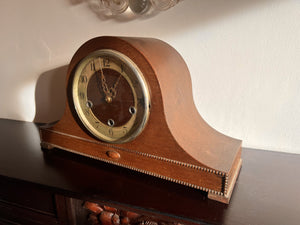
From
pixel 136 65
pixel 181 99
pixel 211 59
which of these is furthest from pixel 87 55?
pixel 211 59

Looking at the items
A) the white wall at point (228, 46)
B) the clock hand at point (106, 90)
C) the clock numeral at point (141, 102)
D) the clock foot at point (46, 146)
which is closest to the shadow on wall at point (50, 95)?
the white wall at point (228, 46)

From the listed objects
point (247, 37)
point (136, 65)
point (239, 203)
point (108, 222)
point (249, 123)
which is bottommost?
point (108, 222)

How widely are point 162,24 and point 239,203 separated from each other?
719 mm

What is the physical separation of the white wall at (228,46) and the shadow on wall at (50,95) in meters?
0.07

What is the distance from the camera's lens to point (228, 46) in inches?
35.3

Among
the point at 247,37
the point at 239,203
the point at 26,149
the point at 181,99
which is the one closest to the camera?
the point at 239,203

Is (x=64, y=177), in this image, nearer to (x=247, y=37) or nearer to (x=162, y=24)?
(x=162, y=24)

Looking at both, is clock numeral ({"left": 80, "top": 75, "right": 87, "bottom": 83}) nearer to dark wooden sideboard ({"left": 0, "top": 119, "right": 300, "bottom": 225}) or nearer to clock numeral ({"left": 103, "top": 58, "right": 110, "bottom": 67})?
clock numeral ({"left": 103, "top": 58, "right": 110, "bottom": 67})

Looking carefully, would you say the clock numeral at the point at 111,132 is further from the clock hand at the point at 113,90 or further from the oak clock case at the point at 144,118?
the clock hand at the point at 113,90

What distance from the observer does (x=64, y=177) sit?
0.78 m

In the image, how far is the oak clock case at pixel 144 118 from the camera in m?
0.65

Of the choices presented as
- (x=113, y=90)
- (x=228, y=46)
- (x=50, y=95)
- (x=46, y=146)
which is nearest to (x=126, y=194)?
(x=113, y=90)

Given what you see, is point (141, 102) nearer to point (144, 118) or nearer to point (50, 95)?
point (144, 118)

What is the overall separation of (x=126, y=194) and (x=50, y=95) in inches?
33.8
